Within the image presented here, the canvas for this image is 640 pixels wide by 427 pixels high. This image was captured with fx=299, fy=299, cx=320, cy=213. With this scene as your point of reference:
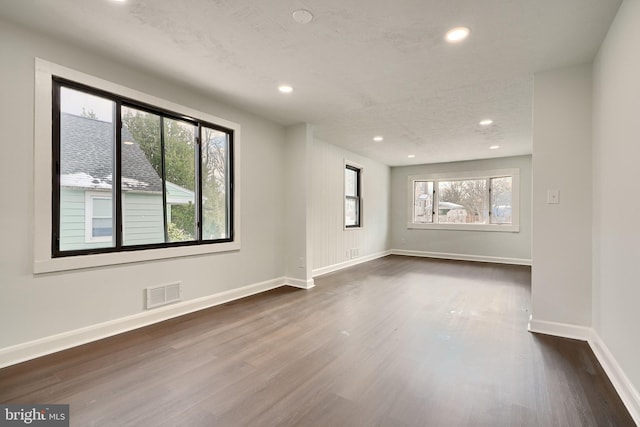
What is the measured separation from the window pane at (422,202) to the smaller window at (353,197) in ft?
6.77

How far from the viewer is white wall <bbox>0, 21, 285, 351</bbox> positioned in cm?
222

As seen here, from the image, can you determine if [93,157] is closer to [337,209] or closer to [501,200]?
[337,209]

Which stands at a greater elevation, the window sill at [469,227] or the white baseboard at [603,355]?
the window sill at [469,227]

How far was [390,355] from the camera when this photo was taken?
95.7 inches

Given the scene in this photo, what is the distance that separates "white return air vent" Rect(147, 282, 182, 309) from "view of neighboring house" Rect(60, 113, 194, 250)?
1.63 feet

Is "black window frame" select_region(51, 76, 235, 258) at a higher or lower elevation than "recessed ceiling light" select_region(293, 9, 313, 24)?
lower

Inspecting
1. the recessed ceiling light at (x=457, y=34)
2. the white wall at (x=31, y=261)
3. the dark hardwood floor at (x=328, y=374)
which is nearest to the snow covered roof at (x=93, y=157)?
the white wall at (x=31, y=261)

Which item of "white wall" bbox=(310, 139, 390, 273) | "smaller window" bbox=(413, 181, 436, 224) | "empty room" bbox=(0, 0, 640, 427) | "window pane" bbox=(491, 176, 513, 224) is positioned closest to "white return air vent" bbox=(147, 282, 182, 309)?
"empty room" bbox=(0, 0, 640, 427)

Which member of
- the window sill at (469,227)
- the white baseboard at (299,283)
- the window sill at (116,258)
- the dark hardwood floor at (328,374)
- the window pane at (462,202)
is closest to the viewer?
the dark hardwood floor at (328,374)

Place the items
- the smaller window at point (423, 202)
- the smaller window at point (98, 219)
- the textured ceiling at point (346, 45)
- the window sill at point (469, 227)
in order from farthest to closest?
1. the smaller window at point (423, 202)
2. the window sill at point (469, 227)
3. the smaller window at point (98, 219)
4. the textured ceiling at point (346, 45)

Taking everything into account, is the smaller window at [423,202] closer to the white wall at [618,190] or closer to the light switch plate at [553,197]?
the light switch plate at [553,197]

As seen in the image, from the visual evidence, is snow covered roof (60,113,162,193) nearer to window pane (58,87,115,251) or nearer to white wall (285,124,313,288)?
window pane (58,87,115,251)

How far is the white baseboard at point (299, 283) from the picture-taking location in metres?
4.59

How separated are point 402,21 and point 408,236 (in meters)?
6.76
